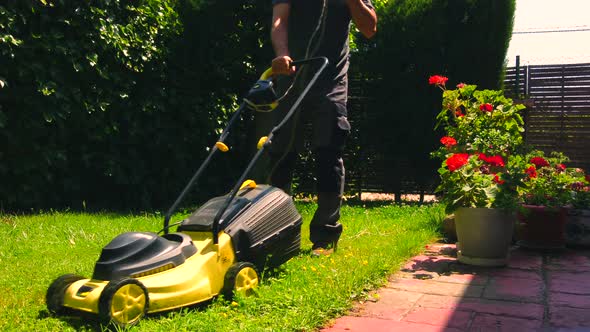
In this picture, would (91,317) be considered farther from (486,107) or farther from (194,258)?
(486,107)

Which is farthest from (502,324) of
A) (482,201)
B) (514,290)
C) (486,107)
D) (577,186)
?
(577,186)

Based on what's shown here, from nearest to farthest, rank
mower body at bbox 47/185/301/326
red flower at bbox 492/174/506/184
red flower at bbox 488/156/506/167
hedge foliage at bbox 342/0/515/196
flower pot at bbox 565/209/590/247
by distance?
mower body at bbox 47/185/301/326 → red flower at bbox 492/174/506/184 → red flower at bbox 488/156/506/167 → flower pot at bbox 565/209/590/247 → hedge foliage at bbox 342/0/515/196

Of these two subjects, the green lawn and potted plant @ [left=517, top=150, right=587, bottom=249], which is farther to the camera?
potted plant @ [left=517, top=150, right=587, bottom=249]

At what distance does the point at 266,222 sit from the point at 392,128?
4859 mm

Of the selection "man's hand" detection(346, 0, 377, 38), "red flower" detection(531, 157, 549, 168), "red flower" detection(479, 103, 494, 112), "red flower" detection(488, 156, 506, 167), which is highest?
"man's hand" detection(346, 0, 377, 38)

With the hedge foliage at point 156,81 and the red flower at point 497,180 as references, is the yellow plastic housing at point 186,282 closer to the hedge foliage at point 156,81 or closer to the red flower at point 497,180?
the red flower at point 497,180

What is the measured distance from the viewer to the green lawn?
2543 mm

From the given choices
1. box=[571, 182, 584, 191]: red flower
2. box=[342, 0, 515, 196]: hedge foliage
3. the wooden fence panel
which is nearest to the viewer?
box=[571, 182, 584, 191]: red flower

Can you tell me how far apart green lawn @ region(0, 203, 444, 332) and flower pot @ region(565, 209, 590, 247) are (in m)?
0.96

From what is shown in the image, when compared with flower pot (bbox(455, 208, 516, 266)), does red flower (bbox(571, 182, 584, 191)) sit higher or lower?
higher

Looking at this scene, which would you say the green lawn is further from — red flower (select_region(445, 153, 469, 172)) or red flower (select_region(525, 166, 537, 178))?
red flower (select_region(525, 166, 537, 178))

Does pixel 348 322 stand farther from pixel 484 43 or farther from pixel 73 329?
pixel 484 43

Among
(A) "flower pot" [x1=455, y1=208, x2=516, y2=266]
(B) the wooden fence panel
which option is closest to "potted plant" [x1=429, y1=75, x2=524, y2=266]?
(A) "flower pot" [x1=455, y1=208, x2=516, y2=266]

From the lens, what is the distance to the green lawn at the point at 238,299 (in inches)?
100
